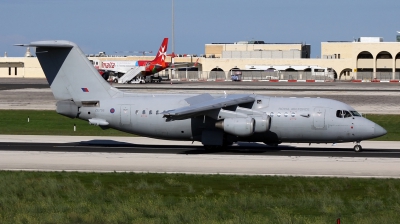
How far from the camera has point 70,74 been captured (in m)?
37.3

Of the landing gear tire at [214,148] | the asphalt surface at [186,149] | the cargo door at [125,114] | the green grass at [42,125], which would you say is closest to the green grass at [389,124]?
the asphalt surface at [186,149]

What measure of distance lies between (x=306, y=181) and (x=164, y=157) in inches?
364

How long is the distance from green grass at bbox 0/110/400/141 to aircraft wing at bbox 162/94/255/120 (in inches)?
390

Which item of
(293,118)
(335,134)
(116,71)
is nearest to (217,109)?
(293,118)

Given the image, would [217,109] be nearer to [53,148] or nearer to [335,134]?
[335,134]

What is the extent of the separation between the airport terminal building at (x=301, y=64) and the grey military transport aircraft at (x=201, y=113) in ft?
334

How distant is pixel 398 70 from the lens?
147 m

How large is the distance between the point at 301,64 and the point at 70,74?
11476cm

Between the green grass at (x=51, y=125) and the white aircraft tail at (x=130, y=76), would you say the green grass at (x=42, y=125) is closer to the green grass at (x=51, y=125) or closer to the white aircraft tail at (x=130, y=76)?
the green grass at (x=51, y=125)

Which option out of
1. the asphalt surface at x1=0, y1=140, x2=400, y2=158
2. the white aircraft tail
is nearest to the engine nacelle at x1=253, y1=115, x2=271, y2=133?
the asphalt surface at x1=0, y1=140, x2=400, y2=158

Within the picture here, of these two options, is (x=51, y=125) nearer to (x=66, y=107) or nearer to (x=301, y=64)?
(x=66, y=107)

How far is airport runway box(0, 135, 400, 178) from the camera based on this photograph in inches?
1171

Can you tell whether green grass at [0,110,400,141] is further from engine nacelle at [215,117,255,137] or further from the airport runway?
engine nacelle at [215,117,255,137]

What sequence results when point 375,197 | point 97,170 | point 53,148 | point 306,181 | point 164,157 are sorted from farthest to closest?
point 53,148, point 164,157, point 97,170, point 306,181, point 375,197
